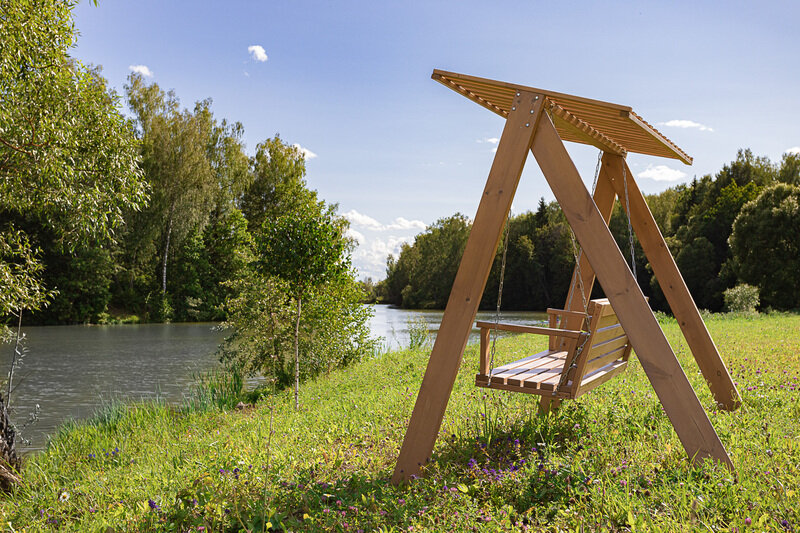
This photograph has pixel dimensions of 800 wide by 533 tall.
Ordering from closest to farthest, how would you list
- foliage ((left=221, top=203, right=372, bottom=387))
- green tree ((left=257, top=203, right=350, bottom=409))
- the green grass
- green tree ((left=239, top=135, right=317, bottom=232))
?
the green grass → green tree ((left=257, top=203, right=350, bottom=409)) → foliage ((left=221, top=203, right=372, bottom=387)) → green tree ((left=239, top=135, right=317, bottom=232))

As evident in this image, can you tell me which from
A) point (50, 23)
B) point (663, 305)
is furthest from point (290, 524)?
point (663, 305)

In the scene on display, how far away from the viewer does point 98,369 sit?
15.9m

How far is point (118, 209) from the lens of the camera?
24.6 ft

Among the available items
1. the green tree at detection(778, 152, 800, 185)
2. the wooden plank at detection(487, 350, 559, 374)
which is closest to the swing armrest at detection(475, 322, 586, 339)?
the wooden plank at detection(487, 350, 559, 374)

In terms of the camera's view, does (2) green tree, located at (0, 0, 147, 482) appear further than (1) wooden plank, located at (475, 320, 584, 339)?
Yes

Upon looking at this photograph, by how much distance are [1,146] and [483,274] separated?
6270 millimetres

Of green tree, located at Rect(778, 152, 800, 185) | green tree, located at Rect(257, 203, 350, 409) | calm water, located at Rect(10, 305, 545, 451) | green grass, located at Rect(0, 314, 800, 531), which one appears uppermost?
green tree, located at Rect(778, 152, 800, 185)

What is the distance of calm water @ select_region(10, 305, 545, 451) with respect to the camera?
11106 millimetres

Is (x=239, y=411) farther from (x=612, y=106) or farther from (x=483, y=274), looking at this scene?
(x=612, y=106)

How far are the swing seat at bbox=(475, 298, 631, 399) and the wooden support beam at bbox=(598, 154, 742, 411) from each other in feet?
2.46

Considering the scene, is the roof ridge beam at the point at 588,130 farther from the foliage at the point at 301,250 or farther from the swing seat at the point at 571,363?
the foliage at the point at 301,250

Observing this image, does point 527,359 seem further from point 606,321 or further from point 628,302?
point 628,302

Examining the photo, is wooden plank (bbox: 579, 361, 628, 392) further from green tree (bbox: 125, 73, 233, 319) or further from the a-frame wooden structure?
green tree (bbox: 125, 73, 233, 319)

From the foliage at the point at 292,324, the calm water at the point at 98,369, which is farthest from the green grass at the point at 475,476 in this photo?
the calm water at the point at 98,369
